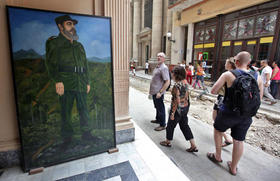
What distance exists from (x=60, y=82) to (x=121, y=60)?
0.98 m

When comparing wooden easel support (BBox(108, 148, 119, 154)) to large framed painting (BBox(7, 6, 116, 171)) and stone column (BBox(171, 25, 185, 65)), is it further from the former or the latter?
stone column (BBox(171, 25, 185, 65))

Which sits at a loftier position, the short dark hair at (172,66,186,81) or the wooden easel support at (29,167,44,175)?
the short dark hair at (172,66,186,81)

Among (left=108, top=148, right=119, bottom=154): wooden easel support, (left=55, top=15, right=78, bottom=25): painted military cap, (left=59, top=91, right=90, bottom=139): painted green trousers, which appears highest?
(left=55, top=15, right=78, bottom=25): painted military cap

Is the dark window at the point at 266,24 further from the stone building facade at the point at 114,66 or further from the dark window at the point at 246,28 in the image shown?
the stone building facade at the point at 114,66

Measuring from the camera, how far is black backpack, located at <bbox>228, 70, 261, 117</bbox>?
1.98m

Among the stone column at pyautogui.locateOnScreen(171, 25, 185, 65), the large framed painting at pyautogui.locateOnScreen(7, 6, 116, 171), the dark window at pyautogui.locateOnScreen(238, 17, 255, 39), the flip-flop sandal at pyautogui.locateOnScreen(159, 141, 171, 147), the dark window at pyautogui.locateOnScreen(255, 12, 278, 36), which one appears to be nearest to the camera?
the large framed painting at pyautogui.locateOnScreen(7, 6, 116, 171)

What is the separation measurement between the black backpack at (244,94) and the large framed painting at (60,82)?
5.74 feet

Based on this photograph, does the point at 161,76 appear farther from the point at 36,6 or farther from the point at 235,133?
the point at 36,6

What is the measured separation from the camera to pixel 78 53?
2.12 m

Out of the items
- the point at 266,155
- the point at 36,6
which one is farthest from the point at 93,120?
the point at 266,155

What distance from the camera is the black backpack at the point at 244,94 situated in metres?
1.98

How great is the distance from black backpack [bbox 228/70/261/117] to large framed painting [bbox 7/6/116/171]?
1.75 m

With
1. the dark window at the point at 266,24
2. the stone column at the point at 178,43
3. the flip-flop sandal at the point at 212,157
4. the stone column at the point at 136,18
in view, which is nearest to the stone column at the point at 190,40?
the stone column at the point at 178,43

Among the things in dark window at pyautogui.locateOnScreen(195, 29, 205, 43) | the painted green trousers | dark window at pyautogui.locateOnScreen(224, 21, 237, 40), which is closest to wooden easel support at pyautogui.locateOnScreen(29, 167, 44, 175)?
the painted green trousers
